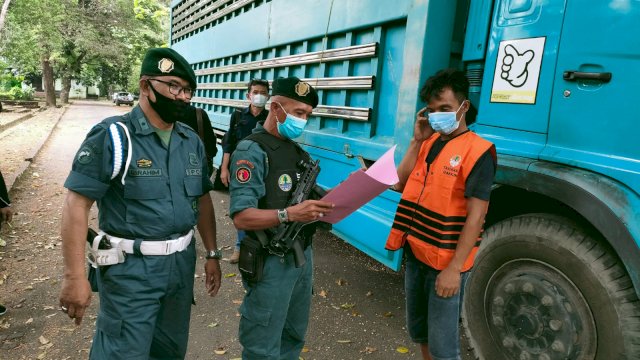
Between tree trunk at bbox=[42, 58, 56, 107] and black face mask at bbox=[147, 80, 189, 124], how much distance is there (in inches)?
1120

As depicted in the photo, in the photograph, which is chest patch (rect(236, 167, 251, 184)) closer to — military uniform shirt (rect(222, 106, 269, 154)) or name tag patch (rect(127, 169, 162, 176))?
name tag patch (rect(127, 169, 162, 176))

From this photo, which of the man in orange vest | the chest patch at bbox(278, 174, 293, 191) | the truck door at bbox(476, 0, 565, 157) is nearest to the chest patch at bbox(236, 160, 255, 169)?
the chest patch at bbox(278, 174, 293, 191)

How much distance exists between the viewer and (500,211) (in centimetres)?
240

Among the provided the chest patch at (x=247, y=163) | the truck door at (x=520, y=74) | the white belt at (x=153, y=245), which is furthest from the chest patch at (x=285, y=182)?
the truck door at (x=520, y=74)

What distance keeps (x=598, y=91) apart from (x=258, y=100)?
293 cm

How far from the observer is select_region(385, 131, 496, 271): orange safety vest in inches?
71.1

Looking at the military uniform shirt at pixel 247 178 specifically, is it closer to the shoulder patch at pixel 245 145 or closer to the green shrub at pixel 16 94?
the shoulder patch at pixel 245 145

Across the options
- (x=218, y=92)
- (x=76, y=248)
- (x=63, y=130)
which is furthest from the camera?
(x=63, y=130)

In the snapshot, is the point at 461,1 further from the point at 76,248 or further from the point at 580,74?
the point at 76,248

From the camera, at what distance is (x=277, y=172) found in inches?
73.4

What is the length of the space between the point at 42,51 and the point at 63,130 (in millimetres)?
14309

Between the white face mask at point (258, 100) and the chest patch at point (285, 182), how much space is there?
2.40m

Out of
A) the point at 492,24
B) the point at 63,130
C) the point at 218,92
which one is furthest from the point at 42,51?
the point at 492,24

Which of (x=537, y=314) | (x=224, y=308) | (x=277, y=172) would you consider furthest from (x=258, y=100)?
(x=537, y=314)
